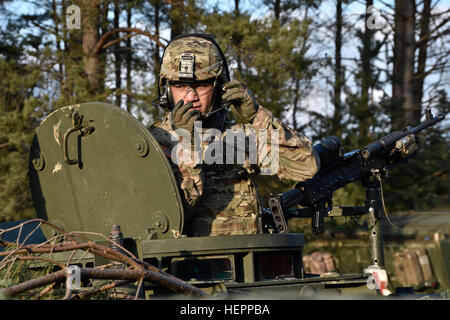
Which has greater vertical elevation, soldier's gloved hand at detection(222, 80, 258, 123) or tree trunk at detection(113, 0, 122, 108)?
tree trunk at detection(113, 0, 122, 108)

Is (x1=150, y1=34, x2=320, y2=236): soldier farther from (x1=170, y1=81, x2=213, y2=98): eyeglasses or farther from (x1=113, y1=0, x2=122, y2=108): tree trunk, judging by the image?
(x1=113, y1=0, x2=122, y2=108): tree trunk

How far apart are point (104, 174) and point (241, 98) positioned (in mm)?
1085

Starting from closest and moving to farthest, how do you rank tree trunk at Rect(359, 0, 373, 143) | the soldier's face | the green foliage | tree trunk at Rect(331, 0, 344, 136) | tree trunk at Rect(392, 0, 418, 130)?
1. the soldier's face
2. the green foliage
3. tree trunk at Rect(359, 0, 373, 143)
4. tree trunk at Rect(331, 0, 344, 136)
5. tree trunk at Rect(392, 0, 418, 130)

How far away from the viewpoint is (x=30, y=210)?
38.9 feet

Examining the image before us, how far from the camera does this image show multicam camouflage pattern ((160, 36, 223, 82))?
4.68m

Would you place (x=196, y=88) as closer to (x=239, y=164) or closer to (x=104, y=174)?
(x=239, y=164)

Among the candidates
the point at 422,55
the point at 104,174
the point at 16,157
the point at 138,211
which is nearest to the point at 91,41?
the point at 16,157

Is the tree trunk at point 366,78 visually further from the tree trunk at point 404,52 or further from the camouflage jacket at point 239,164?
the camouflage jacket at point 239,164

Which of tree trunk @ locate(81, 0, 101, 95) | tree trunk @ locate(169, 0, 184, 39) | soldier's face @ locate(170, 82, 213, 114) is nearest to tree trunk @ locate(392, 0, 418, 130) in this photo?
tree trunk @ locate(169, 0, 184, 39)

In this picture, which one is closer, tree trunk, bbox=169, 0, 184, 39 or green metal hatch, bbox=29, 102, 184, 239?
green metal hatch, bbox=29, 102, 184, 239

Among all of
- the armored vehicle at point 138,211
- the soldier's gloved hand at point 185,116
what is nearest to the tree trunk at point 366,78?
the soldier's gloved hand at point 185,116

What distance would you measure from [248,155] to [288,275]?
931mm
